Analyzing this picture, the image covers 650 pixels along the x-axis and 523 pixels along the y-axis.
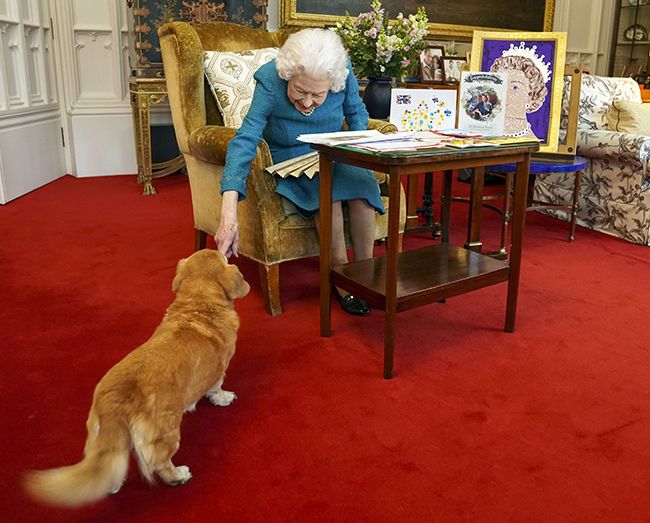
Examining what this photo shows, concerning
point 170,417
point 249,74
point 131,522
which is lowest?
point 131,522

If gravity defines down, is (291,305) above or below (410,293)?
below

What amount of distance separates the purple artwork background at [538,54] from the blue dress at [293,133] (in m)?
1.09

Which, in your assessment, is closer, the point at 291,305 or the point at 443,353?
the point at 443,353

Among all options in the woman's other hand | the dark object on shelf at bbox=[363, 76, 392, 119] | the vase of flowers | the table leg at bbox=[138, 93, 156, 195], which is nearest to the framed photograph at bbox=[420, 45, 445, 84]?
the vase of flowers

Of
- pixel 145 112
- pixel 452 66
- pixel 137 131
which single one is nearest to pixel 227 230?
pixel 145 112

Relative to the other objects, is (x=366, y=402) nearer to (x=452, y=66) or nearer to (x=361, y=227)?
(x=361, y=227)

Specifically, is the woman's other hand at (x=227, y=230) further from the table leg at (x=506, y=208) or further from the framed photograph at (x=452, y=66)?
the framed photograph at (x=452, y=66)

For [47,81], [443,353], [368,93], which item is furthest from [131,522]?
[47,81]

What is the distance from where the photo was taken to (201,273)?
164cm

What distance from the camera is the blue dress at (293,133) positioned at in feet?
7.31

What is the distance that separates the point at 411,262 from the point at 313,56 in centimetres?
77

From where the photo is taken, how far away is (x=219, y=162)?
2490 mm

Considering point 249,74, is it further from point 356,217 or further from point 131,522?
point 131,522

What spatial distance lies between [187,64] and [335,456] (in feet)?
6.05
